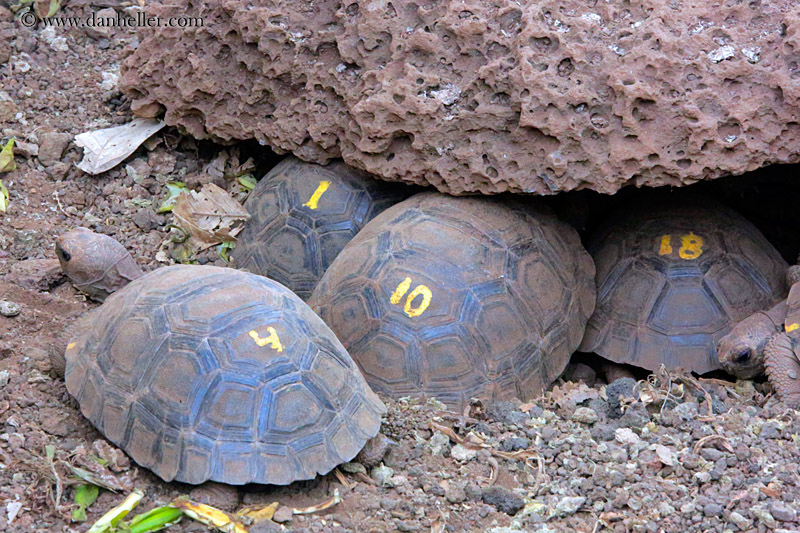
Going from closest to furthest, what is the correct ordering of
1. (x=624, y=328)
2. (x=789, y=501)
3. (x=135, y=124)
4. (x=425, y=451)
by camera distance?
(x=789, y=501)
(x=425, y=451)
(x=624, y=328)
(x=135, y=124)

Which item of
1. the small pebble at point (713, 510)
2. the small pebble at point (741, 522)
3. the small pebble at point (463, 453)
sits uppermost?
the small pebble at point (741, 522)

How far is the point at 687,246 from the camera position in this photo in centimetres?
421

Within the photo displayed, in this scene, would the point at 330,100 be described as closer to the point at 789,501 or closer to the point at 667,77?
the point at 667,77

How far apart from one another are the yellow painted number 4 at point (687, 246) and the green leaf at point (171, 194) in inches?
103

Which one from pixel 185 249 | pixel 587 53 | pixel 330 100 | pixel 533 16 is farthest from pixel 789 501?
pixel 185 249

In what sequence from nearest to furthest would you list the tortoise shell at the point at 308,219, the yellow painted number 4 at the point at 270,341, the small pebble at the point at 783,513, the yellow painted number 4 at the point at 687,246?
1. the small pebble at the point at 783,513
2. the yellow painted number 4 at the point at 270,341
3. the yellow painted number 4 at the point at 687,246
4. the tortoise shell at the point at 308,219

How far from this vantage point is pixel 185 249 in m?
4.50

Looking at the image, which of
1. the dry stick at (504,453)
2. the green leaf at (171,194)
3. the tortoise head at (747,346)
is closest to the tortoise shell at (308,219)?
the green leaf at (171,194)

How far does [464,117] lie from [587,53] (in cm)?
60

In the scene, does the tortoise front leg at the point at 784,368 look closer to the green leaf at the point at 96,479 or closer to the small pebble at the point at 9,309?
the green leaf at the point at 96,479

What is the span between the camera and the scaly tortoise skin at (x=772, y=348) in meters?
3.57

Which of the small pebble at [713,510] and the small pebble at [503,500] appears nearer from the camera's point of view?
the small pebble at [713,510]

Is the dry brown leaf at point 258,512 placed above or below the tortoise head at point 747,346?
below

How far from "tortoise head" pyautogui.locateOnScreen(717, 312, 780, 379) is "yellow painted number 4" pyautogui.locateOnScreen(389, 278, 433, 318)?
1.36 meters
